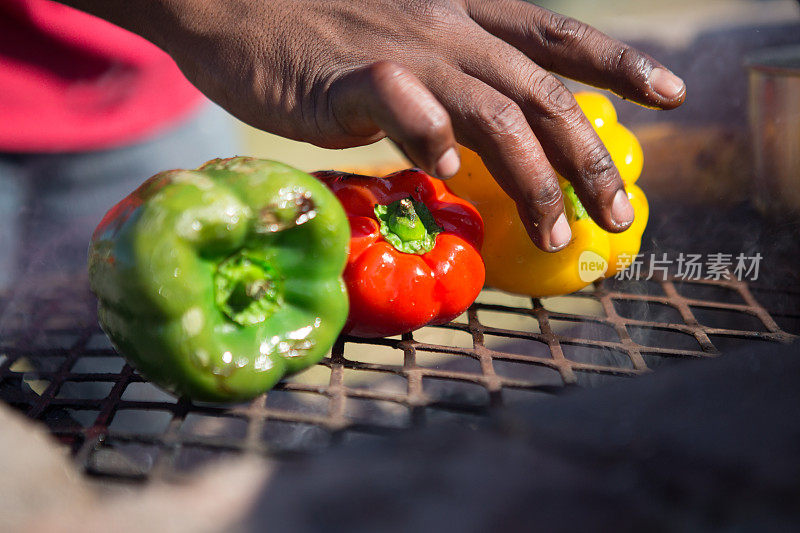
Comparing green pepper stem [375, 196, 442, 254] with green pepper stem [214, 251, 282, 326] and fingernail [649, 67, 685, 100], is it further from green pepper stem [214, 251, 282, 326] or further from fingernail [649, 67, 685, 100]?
fingernail [649, 67, 685, 100]

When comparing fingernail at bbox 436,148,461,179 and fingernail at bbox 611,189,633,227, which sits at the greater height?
fingernail at bbox 436,148,461,179

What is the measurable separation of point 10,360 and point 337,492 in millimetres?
1010

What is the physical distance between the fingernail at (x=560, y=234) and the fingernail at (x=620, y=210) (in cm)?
11

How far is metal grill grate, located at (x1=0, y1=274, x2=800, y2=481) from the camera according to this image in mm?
1160

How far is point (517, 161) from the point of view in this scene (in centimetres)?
141

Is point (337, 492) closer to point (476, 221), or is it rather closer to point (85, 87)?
point (476, 221)

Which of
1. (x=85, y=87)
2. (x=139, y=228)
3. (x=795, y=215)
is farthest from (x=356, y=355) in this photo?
(x=139, y=228)

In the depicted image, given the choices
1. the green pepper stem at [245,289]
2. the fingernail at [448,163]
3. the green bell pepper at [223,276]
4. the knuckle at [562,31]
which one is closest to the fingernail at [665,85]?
the knuckle at [562,31]

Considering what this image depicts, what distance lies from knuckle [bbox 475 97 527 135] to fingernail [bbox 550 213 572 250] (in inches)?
9.4

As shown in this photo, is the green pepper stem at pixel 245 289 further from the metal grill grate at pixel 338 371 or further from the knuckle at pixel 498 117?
the knuckle at pixel 498 117

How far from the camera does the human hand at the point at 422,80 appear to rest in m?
1.40

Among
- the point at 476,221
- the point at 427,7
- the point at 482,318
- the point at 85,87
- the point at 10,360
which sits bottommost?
the point at 482,318

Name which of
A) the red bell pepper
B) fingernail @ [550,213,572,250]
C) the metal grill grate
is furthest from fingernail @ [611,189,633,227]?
the red bell pepper

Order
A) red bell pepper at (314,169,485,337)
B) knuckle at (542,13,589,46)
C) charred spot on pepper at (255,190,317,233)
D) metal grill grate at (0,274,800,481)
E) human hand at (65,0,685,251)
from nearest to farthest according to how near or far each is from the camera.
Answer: metal grill grate at (0,274,800,481) < charred spot on pepper at (255,190,317,233) < human hand at (65,0,685,251) < red bell pepper at (314,169,485,337) < knuckle at (542,13,589,46)
